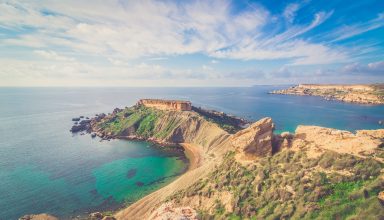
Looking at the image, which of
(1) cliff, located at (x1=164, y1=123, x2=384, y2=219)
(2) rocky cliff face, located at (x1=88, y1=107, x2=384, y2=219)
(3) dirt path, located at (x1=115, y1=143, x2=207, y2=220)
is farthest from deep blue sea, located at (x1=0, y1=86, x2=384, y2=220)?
(1) cliff, located at (x1=164, y1=123, x2=384, y2=219)

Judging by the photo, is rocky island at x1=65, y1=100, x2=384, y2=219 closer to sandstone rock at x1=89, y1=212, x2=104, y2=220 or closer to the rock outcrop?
the rock outcrop

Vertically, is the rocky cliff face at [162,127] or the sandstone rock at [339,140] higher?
the sandstone rock at [339,140]

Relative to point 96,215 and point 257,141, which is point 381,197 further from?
point 96,215

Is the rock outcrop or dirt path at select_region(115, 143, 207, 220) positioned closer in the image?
the rock outcrop

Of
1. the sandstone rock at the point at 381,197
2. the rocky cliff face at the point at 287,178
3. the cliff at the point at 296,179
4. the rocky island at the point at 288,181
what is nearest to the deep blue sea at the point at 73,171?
the rocky island at the point at 288,181

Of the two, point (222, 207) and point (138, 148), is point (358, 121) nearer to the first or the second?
point (138, 148)

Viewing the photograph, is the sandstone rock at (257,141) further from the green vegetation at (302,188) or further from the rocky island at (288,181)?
the green vegetation at (302,188)
